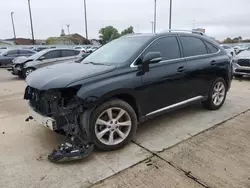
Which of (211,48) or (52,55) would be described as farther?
(52,55)

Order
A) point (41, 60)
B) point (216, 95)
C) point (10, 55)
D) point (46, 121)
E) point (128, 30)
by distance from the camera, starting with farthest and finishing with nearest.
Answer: point (128, 30), point (10, 55), point (41, 60), point (216, 95), point (46, 121)

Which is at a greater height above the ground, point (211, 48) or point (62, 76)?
point (211, 48)

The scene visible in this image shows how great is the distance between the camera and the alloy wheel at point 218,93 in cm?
488

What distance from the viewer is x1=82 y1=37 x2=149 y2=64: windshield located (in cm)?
366

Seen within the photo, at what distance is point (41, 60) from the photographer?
1057 centimetres

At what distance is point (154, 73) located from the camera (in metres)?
3.62

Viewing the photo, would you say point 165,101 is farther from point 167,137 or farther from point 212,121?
point 212,121

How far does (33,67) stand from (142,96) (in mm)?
8465

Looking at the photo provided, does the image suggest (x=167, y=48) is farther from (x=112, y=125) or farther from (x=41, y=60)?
(x=41, y=60)

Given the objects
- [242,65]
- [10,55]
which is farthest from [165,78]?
[10,55]

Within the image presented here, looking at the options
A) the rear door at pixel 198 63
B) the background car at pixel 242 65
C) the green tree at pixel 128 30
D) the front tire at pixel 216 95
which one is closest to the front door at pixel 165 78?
the rear door at pixel 198 63

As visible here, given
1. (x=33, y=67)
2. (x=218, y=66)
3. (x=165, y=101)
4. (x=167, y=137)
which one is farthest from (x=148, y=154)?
(x=33, y=67)

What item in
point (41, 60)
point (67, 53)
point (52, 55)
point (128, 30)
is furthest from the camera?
point (128, 30)

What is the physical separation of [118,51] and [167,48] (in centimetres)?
85
